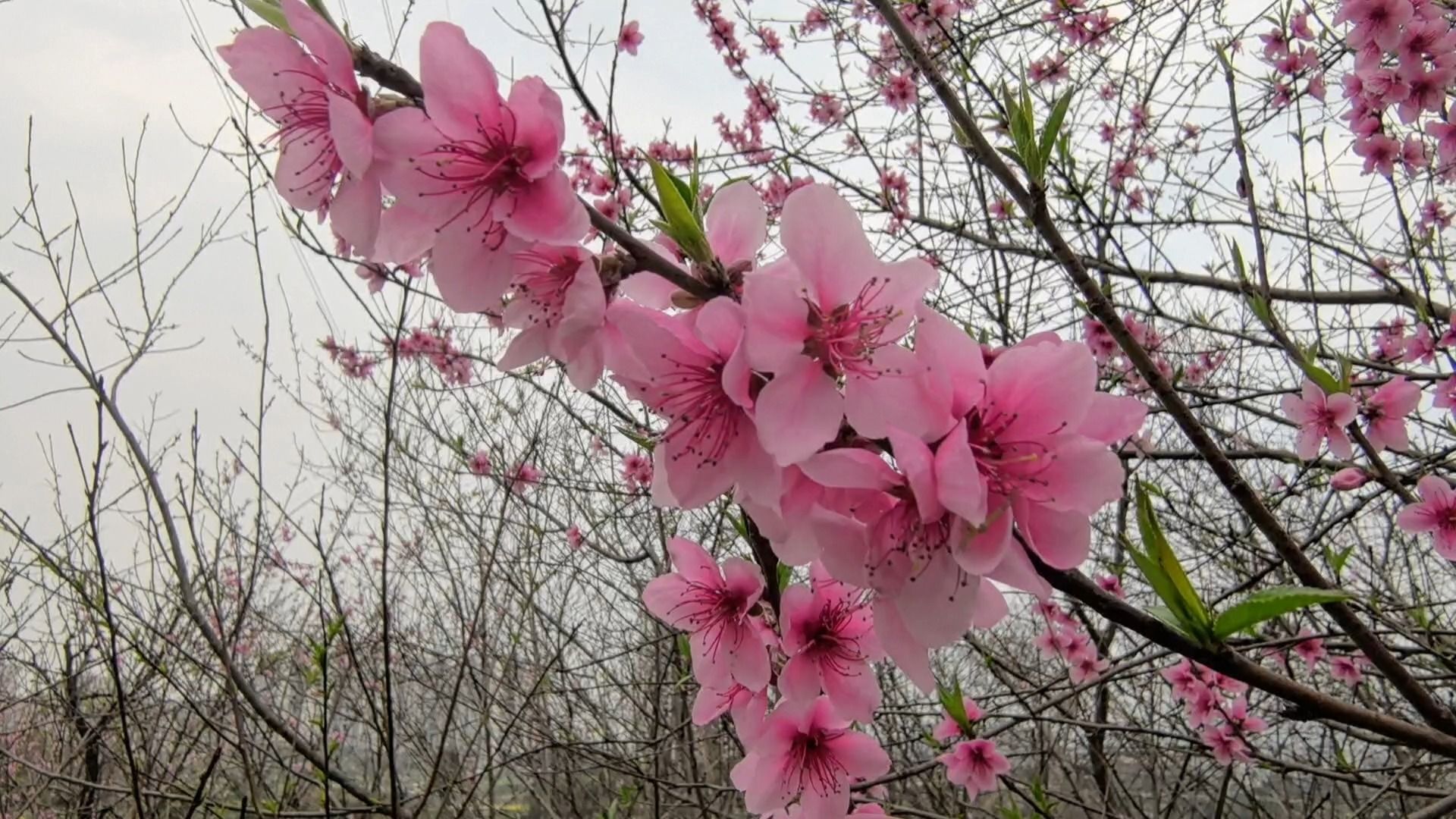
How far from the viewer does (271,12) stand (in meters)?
0.93

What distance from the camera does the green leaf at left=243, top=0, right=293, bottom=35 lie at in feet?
3.06

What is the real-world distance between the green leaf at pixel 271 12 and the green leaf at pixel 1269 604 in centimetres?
117

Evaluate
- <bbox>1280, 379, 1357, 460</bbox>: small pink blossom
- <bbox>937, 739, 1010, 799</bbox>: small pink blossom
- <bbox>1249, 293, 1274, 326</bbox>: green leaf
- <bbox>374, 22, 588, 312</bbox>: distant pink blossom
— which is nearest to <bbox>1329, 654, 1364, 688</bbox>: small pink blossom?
<bbox>1280, 379, 1357, 460</bbox>: small pink blossom

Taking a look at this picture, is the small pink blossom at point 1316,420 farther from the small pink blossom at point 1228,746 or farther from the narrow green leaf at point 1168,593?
the narrow green leaf at point 1168,593

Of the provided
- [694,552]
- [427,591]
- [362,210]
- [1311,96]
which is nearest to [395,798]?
[694,552]

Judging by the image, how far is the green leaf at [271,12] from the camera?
3.06 feet

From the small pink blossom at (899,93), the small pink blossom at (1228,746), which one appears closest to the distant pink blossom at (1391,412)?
the small pink blossom at (1228,746)

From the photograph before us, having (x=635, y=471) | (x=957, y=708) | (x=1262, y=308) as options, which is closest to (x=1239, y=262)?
(x=1262, y=308)

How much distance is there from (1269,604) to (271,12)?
4.00ft

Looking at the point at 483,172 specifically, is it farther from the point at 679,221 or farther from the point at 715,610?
the point at 715,610

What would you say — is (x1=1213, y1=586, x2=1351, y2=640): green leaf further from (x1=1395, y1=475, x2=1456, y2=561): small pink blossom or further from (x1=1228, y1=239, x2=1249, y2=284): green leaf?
(x1=1395, y1=475, x2=1456, y2=561): small pink blossom

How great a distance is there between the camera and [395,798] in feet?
6.58

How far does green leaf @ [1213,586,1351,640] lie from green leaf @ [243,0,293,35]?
1173 mm

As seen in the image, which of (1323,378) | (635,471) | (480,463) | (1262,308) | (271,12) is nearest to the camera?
(271,12)
